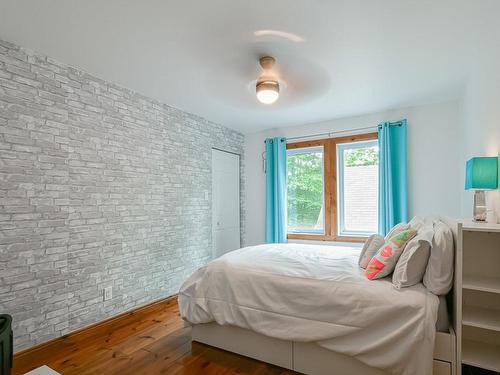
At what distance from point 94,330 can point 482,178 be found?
355 cm

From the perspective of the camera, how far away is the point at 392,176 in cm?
395

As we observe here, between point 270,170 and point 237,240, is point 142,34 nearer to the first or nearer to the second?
point 270,170

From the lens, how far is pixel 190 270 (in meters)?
4.09

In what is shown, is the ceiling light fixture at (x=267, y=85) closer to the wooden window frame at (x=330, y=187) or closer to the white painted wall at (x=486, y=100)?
the white painted wall at (x=486, y=100)

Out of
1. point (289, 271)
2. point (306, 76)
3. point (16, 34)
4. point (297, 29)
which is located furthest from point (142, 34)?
point (289, 271)

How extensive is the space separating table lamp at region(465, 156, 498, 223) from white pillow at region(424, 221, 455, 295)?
14.5 inches

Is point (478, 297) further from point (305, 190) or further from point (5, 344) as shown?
point (305, 190)

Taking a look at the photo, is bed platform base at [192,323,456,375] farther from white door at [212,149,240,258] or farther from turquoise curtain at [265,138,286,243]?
turquoise curtain at [265,138,286,243]

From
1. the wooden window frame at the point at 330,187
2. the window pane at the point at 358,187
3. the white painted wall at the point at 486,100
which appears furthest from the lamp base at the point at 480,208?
the wooden window frame at the point at 330,187

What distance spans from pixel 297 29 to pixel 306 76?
0.82 meters

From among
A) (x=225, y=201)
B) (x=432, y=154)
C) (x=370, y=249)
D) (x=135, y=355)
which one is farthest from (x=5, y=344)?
(x=432, y=154)

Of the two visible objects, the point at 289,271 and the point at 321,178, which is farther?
the point at 321,178

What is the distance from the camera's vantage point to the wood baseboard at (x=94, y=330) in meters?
2.36

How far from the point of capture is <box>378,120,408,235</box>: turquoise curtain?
12.8 ft
